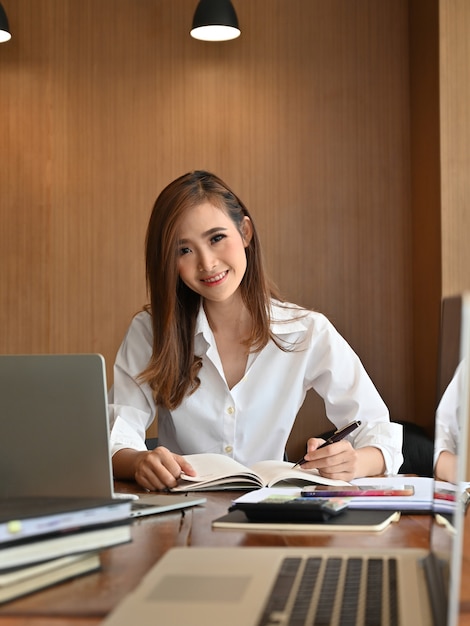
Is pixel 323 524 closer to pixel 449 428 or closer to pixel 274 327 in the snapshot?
pixel 449 428

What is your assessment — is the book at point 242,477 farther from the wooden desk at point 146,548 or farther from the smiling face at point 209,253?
the smiling face at point 209,253

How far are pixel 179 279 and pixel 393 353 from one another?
213 cm

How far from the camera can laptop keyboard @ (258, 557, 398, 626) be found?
2.59 feet

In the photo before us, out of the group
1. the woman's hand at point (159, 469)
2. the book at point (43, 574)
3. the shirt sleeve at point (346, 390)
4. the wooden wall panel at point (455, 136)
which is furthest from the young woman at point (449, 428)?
the wooden wall panel at point (455, 136)

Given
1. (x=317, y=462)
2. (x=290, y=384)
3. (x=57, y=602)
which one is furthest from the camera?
(x=290, y=384)

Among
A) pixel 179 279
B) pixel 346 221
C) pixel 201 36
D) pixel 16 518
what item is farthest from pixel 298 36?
pixel 16 518

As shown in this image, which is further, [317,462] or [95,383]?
[317,462]

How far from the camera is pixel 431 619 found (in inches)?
31.2

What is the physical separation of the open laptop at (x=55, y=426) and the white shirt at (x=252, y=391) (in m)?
0.95

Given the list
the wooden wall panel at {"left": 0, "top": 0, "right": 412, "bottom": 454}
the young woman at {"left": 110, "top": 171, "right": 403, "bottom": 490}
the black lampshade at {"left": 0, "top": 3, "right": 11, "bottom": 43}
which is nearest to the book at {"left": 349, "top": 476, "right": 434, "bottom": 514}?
the young woman at {"left": 110, "top": 171, "right": 403, "bottom": 490}

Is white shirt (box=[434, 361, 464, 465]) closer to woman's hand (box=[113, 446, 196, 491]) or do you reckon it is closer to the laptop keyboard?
the laptop keyboard

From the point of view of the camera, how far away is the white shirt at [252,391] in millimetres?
2301

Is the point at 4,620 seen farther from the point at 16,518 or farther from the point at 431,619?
the point at 431,619

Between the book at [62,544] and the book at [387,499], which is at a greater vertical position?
the book at [62,544]
